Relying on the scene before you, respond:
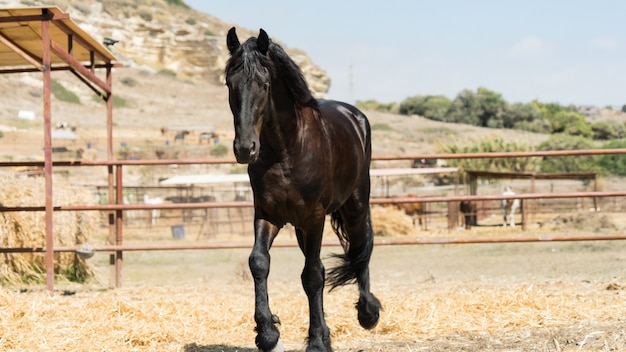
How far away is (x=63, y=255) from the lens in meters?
10.3

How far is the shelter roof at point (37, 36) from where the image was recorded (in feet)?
24.0

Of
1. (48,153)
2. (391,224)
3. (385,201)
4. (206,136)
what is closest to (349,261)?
(385,201)

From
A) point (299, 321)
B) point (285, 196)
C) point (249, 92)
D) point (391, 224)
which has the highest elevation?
point (249, 92)

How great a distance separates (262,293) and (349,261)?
1707 millimetres

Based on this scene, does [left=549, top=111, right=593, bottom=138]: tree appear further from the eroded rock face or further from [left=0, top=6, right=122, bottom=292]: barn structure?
[left=0, top=6, right=122, bottom=292]: barn structure

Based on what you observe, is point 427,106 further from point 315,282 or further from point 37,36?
point 315,282

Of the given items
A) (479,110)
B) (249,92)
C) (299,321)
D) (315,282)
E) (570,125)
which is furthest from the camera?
(479,110)

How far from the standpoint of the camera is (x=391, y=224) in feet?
67.2

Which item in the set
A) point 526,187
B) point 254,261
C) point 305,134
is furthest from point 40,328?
point 526,187

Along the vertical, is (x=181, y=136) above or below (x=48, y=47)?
below

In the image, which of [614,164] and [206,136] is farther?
[206,136]

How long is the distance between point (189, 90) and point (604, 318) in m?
66.7

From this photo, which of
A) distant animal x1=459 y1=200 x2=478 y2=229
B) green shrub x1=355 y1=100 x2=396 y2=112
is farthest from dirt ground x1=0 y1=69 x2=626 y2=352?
green shrub x1=355 y1=100 x2=396 y2=112

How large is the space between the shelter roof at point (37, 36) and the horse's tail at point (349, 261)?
376cm
